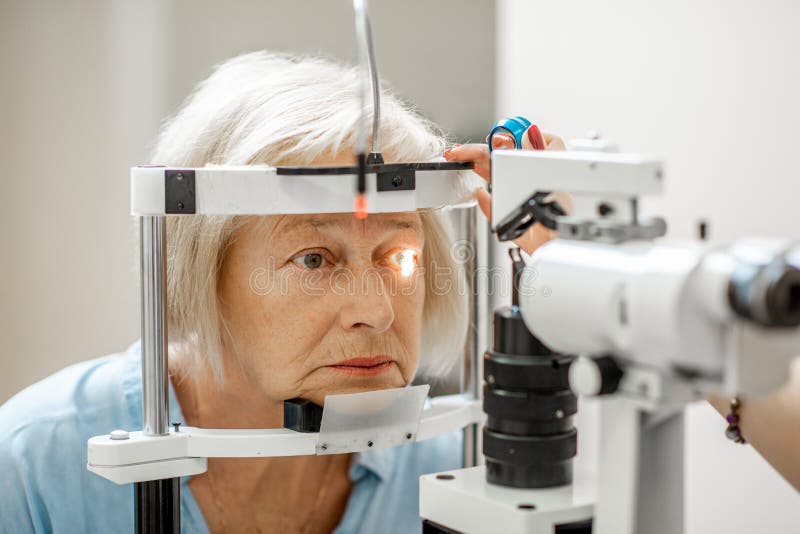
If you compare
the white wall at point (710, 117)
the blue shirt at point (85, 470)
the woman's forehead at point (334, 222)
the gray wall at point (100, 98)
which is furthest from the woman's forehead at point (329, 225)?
the gray wall at point (100, 98)

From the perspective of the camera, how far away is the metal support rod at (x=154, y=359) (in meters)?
0.95

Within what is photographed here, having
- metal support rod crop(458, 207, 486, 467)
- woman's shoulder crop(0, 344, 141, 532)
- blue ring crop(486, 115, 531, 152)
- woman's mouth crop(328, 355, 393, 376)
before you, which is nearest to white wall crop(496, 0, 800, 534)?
metal support rod crop(458, 207, 486, 467)

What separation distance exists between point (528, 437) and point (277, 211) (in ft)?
1.10

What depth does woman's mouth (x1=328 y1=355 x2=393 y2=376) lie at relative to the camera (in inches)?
43.3

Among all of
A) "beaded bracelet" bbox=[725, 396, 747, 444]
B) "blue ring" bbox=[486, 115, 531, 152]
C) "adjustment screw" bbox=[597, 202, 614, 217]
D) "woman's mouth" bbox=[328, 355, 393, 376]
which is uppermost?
"blue ring" bbox=[486, 115, 531, 152]

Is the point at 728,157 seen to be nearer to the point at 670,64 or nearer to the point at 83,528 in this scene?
the point at 670,64

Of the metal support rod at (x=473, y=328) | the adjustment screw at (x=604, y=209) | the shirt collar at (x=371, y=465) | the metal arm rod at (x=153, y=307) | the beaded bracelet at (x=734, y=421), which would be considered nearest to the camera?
the adjustment screw at (x=604, y=209)

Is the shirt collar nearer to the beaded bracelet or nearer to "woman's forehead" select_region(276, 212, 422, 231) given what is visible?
"woman's forehead" select_region(276, 212, 422, 231)

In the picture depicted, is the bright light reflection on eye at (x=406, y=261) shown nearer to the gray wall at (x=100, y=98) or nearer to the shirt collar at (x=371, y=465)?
the shirt collar at (x=371, y=465)

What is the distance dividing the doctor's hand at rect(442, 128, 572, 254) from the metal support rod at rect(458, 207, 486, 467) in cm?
13

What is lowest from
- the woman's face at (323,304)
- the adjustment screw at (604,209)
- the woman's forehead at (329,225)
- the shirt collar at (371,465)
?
the shirt collar at (371,465)

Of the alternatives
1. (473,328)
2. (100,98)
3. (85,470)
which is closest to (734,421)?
(473,328)

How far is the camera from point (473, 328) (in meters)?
1.32

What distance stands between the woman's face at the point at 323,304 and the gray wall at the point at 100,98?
4.10ft
